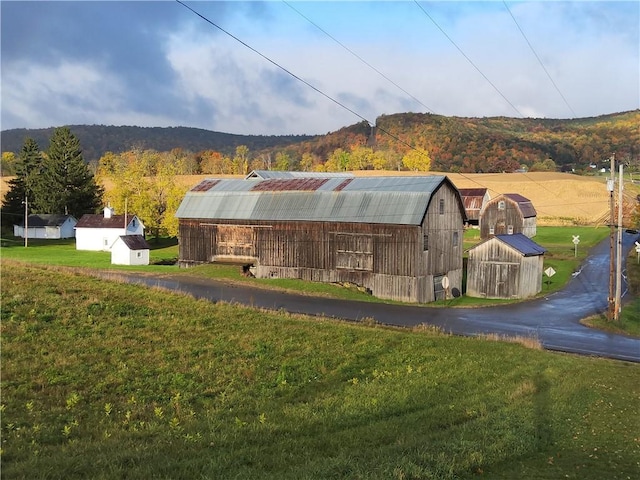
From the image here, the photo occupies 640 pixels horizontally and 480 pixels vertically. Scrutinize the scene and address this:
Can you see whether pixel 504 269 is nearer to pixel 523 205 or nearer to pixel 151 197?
pixel 523 205

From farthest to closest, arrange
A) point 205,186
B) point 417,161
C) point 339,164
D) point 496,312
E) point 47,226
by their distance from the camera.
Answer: point 339,164, point 417,161, point 47,226, point 205,186, point 496,312

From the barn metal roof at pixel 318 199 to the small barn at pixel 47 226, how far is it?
40.3 meters

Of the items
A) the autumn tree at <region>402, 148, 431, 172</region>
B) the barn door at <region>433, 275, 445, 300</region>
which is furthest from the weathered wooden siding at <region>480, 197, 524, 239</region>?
the autumn tree at <region>402, 148, 431, 172</region>

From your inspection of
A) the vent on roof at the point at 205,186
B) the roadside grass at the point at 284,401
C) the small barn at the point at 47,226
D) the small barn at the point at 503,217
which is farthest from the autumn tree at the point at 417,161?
the roadside grass at the point at 284,401

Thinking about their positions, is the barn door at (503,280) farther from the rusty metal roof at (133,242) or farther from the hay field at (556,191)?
the hay field at (556,191)

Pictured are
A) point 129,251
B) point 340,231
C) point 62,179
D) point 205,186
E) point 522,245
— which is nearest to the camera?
point 522,245

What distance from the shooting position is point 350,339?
24.8 m

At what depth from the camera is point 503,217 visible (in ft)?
259

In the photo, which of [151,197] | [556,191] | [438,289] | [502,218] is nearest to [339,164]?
[556,191]

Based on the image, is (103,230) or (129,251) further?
(103,230)

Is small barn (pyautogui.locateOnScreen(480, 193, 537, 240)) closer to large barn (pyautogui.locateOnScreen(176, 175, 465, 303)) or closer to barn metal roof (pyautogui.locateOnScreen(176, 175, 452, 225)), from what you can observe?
large barn (pyautogui.locateOnScreen(176, 175, 465, 303))

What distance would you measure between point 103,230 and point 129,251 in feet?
58.2

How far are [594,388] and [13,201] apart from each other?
93.5m

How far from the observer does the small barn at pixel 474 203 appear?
97312 mm
